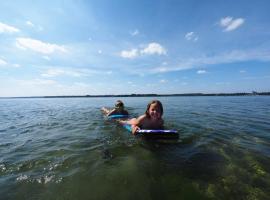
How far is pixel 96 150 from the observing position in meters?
6.93

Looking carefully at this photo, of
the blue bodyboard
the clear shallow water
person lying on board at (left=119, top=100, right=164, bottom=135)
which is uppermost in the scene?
person lying on board at (left=119, top=100, right=164, bottom=135)

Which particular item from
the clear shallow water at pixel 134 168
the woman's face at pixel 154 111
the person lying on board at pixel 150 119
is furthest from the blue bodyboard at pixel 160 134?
the woman's face at pixel 154 111

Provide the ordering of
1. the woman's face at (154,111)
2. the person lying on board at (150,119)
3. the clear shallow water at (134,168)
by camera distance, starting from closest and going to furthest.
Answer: the clear shallow water at (134,168) → the woman's face at (154,111) → the person lying on board at (150,119)

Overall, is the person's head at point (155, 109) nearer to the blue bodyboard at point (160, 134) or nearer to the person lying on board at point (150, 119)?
the person lying on board at point (150, 119)

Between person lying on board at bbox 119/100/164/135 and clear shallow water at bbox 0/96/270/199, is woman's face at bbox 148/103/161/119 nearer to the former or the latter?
person lying on board at bbox 119/100/164/135

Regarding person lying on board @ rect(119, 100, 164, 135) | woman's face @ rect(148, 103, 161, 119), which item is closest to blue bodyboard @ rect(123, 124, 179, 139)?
person lying on board @ rect(119, 100, 164, 135)

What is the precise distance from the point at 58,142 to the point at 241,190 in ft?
22.6

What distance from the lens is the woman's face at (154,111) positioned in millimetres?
7714

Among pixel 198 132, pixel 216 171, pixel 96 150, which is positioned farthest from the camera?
pixel 198 132

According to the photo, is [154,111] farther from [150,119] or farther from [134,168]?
[134,168]

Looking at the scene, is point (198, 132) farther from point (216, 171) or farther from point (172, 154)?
point (216, 171)

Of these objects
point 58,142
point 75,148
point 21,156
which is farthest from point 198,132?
point 21,156

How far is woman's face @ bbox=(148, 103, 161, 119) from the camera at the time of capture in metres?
7.71

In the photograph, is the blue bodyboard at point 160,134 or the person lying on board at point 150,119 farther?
the person lying on board at point 150,119
